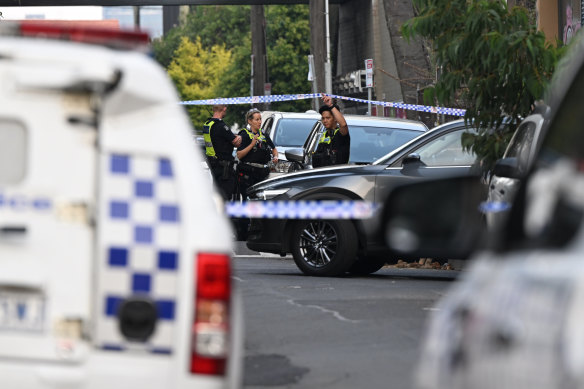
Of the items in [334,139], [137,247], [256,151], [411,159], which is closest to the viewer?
[137,247]

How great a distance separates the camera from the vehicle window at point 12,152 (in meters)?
4.23

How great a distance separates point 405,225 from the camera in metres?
3.18

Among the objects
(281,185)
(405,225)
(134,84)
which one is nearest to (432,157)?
(281,185)

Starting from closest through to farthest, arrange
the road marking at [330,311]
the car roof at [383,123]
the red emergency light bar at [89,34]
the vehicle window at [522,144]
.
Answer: the red emergency light bar at [89,34], the road marking at [330,311], the vehicle window at [522,144], the car roof at [383,123]

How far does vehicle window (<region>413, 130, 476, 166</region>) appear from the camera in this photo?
1413cm

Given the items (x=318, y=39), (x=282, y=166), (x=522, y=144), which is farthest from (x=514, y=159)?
(x=318, y=39)

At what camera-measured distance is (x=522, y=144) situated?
38.6ft

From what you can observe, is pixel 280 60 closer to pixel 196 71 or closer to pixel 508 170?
pixel 196 71

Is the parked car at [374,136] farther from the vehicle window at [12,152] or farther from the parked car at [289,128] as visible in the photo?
the vehicle window at [12,152]

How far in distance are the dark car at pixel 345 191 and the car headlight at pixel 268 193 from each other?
1cm

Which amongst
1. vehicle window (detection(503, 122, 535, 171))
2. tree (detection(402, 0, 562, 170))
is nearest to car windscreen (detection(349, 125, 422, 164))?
tree (detection(402, 0, 562, 170))

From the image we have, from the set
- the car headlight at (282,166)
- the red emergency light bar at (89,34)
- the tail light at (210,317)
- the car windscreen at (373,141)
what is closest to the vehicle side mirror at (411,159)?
the car windscreen at (373,141)

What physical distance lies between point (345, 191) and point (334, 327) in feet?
13.7

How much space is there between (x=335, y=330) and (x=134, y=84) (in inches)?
220
